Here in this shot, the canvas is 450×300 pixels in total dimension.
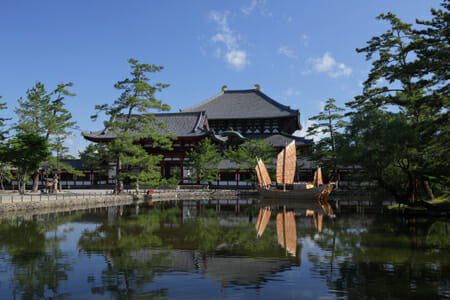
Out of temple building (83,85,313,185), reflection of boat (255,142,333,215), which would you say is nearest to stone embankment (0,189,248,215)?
reflection of boat (255,142,333,215)

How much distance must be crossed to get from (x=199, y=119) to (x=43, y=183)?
78.1 ft

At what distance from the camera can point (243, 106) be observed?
5816 cm

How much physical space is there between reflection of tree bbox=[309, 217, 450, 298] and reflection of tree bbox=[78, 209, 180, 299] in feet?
15.0

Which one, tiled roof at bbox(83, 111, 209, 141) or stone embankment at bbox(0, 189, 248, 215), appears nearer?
stone embankment at bbox(0, 189, 248, 215)

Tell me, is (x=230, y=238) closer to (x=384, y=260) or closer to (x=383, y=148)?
(x=384, y=260)

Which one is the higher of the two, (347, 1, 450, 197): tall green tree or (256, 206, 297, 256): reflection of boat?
(347, 1, 450, 197): tall green tree

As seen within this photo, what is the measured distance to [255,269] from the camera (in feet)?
30.8

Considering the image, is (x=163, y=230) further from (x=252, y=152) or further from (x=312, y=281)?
(x=252, y=152)

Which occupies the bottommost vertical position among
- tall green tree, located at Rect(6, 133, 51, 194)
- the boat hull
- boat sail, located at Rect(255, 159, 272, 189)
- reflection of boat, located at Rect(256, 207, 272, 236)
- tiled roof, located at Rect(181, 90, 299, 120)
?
reflection of boat, located at Rect(256, 207, 272, 236)

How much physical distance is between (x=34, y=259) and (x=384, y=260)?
10.8m

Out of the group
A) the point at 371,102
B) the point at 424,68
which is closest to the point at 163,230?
the point at 424,68

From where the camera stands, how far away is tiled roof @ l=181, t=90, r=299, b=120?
5399 cm

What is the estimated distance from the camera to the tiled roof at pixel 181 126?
4669cm

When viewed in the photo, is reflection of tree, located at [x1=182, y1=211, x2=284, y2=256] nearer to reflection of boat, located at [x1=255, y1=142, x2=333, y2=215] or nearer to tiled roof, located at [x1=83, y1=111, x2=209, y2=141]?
reflection of boat, located at [x1=255, y1=142, x2=333, y2=215]
